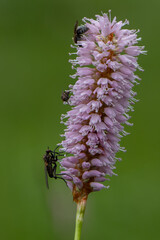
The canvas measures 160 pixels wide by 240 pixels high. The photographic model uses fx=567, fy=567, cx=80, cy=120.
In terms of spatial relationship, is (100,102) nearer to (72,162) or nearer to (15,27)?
(72,162)

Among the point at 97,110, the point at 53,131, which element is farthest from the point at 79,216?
the point at 53,131

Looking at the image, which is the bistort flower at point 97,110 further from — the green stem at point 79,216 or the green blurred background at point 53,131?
the green blurred background at point 53,131

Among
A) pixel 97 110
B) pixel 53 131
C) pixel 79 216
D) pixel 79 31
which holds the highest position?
pixel 53 131

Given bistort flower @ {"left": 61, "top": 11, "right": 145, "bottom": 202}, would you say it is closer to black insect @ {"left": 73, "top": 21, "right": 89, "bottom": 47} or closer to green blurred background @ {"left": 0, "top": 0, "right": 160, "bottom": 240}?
black insect @ {"left": 73, "top": 21, "right": 89, "bottom": 47}

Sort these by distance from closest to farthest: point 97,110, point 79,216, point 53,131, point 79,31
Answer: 1. point 79,216
2. point 97,110
3. point 79,31
4. point 53,131

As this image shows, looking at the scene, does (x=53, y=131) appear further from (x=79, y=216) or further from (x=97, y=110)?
(x=79, y=216)

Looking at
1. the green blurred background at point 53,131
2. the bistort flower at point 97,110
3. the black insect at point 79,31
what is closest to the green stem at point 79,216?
the bistort flower at point 97,110

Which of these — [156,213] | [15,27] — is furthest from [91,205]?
[15,27]
